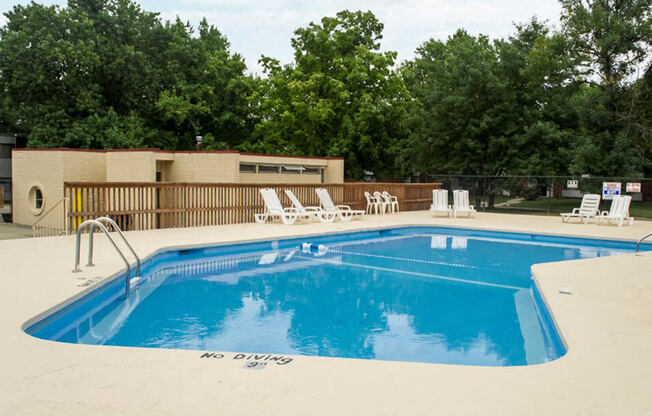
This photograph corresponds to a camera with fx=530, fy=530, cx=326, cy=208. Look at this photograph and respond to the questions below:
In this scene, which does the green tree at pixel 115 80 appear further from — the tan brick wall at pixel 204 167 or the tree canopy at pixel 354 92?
the tan brick wall at pixel 204 167

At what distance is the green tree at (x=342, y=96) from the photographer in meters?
28.4

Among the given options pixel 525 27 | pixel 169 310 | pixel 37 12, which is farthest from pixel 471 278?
pixel 37 12

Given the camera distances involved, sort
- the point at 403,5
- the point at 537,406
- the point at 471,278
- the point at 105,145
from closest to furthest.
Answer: the point at 537,406 < the point at 471,278 < the point at 403,5 < the point at 105,145

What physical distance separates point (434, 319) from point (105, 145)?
23.9m

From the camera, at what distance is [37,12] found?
27.1 meters

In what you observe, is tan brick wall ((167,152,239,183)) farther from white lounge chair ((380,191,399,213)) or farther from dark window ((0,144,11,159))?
dark window ((0,144,11,159))

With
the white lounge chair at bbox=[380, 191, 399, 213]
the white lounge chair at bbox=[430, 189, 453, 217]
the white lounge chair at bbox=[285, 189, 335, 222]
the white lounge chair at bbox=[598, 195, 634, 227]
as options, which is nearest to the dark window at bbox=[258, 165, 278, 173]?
the white lounge chair at bbox=[285, 189, 335, 222]

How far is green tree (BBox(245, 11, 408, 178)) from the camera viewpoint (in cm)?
2836

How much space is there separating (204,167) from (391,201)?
7.23 metres

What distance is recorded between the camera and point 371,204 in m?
18.8

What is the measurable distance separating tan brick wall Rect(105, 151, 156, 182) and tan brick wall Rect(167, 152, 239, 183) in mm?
1090

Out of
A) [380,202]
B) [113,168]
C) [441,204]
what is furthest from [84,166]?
[441,204]

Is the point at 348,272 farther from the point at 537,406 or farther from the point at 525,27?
the point at 525,27

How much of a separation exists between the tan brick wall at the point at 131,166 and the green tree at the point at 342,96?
13698mm
